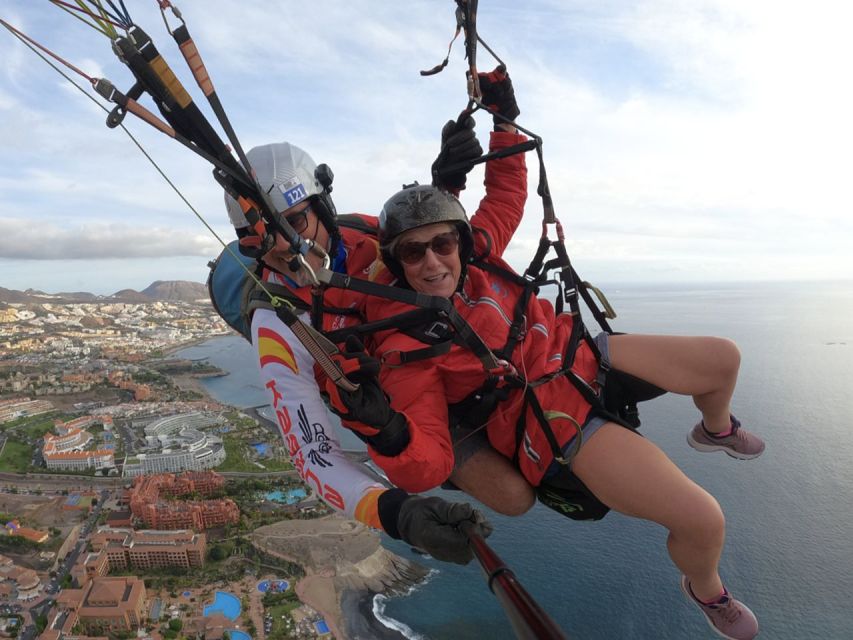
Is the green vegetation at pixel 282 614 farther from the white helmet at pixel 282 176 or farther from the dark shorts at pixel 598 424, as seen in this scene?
the white helmet at pixel 282 176

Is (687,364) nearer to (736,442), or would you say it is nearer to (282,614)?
(736,442)

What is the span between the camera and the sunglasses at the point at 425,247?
1878 mm

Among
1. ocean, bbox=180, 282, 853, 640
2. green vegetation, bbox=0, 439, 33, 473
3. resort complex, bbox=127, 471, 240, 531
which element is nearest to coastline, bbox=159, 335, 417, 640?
ocean, bbox=180, 282, 853, 640

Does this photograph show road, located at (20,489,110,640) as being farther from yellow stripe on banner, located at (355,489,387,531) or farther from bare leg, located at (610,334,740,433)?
bare leg, located at (610,334,740,433)

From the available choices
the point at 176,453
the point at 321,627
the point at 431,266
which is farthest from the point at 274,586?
the point at 431,266

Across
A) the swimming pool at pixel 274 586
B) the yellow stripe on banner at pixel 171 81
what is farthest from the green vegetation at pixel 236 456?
the yellow stripe on banner at pixel 171 81

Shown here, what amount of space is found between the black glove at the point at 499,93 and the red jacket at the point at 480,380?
0.60m

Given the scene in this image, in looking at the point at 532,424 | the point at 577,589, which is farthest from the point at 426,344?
the point at 577,589

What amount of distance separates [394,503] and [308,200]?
1091 mm

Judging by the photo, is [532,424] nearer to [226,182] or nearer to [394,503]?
[394,503]

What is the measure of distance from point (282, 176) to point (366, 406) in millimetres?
908

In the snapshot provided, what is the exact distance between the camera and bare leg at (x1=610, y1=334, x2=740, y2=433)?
189 cm

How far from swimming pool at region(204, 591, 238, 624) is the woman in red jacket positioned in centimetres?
1366

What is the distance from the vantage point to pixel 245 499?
19141 mm
